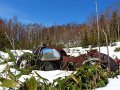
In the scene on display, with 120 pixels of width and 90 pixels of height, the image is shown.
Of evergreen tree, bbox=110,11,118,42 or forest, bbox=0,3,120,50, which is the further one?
evergreen tree, bbox=110,11,118,42

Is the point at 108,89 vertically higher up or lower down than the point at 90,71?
lower down

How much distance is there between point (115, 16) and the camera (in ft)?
170

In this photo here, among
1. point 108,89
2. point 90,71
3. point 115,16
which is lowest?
point 108,89

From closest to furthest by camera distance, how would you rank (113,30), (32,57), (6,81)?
(6,81) < (32,57) < (113,30)

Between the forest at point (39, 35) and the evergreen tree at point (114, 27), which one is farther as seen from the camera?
the evergreen tree at point (114, 27)

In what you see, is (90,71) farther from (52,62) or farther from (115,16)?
(115,16)

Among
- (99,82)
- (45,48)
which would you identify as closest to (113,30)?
(45,48)

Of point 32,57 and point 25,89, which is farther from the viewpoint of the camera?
point 32,57

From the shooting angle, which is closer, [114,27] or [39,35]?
[39,35]

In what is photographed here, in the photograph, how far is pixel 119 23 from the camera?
5038cm

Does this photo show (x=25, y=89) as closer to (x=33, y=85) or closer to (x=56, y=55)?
(x=33, y=85)

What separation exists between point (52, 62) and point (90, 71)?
11.7 feet

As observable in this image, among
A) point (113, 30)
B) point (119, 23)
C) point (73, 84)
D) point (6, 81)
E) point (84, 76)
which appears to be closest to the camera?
point (6, 81)

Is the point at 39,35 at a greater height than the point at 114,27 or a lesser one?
lesser
